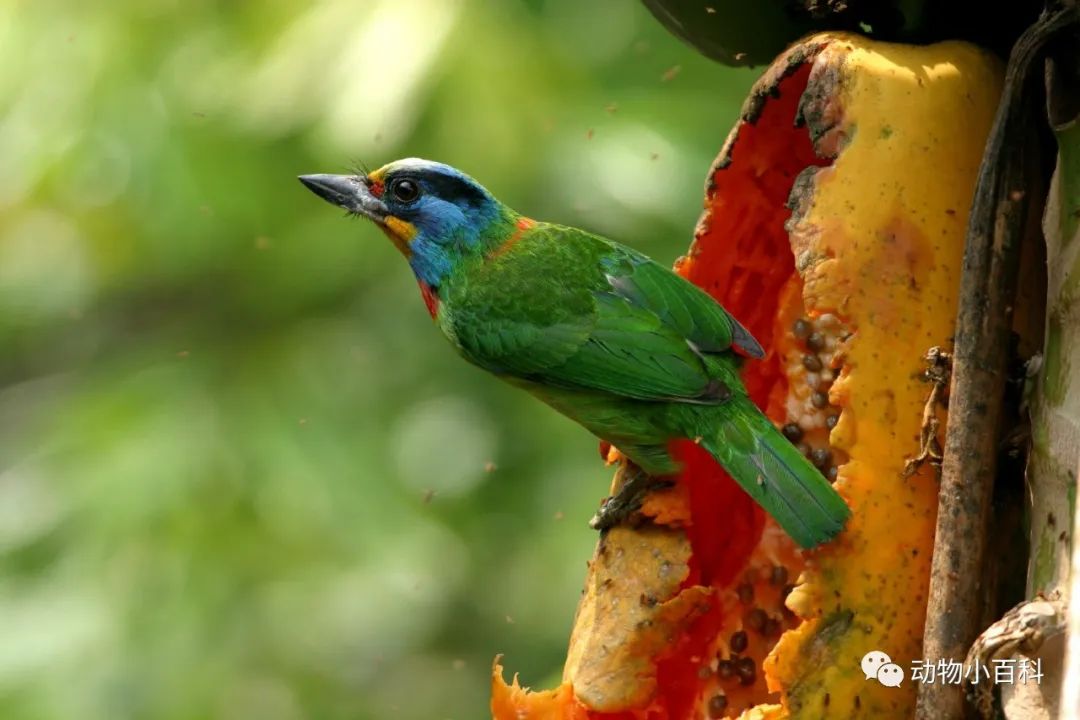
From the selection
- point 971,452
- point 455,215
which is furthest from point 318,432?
point 971,452

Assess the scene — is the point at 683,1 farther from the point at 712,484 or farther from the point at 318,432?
the point at 318,432

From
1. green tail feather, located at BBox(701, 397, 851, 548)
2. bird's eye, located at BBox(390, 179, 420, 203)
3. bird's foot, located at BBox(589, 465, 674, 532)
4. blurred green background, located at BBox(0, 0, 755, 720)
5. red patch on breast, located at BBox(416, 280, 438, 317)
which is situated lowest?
blurred green background, located at BBox(0, 0, 755, 720)

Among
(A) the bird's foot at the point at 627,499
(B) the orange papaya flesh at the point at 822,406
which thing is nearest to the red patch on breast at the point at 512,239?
(B) the orange papaya flesh at the point at 822,406

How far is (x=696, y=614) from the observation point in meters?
2.47

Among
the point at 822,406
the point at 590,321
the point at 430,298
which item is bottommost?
the point at 430,298

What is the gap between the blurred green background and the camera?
494 cm

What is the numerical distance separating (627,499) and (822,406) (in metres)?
0.36

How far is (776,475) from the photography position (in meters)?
2.39

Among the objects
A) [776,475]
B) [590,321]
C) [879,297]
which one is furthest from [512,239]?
[879,297]

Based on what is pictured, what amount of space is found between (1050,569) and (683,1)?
1112mm

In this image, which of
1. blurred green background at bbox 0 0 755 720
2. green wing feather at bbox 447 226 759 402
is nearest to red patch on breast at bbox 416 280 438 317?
green wing feather at bbox 447 226 759 402

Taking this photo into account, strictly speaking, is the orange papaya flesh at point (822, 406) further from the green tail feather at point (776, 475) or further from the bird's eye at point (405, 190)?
the bird's eye at point (405, 190)

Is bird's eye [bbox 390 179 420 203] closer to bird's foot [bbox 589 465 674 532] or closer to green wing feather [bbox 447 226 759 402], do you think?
green wing feather [bbox 447 226 759 402]

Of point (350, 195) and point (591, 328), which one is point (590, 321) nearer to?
point (591, 328)
